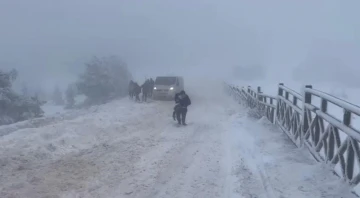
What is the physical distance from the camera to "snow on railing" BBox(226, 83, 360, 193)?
5641 mm

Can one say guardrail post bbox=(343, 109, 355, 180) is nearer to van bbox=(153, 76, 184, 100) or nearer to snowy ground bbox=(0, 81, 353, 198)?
snowy ground bbox=(0, 81, 353, 198)

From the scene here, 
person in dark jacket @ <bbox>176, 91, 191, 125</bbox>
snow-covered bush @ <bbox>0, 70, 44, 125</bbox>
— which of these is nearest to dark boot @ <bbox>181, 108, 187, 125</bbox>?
person in dark jacket @ <bbox>176, 91, 191, 125</bbox>

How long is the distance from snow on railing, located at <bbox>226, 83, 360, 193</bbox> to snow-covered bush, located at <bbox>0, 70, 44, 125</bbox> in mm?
26680

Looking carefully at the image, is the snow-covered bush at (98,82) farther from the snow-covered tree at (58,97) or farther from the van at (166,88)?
the snow-covered tree at (58,97)

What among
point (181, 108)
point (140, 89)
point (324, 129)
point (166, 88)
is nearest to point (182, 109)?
point (181, 108)

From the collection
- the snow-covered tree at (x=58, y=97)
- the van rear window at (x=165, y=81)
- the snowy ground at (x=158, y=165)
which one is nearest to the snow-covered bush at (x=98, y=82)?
the van rear window at (x=165, y=81)

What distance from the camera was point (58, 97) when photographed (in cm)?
10856

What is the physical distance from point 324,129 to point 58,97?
360 feet

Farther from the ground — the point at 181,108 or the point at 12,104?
the point at 181,108

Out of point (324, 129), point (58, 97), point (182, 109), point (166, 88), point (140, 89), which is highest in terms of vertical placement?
point (324, 129)

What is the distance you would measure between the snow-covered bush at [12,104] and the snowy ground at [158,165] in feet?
71.5

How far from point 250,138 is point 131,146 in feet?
11.7

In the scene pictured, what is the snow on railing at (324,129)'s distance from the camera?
5.64 m

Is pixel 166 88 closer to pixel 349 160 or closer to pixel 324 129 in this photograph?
pixel 324 129
